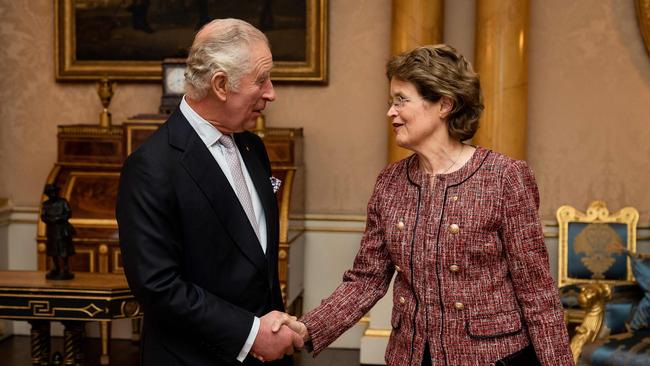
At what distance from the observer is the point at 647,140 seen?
639 centimetres

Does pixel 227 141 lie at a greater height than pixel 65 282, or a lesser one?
greater

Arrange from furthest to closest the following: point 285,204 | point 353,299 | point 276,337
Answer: point 285,204 → point 353,299 → point 276,337

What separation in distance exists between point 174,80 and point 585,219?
10.2 feet

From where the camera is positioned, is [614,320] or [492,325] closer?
[492,325]

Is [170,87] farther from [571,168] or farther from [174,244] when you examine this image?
[174,244]

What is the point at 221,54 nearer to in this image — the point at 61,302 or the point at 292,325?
→ the point at 292,325

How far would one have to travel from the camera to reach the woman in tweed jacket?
2740 mm

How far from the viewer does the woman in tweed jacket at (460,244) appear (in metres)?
2.74

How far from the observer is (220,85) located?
2.74 m

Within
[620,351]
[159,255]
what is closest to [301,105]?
[620,351]

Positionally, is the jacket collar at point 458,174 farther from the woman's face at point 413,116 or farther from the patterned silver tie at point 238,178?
the patterned silver tie at point 238,178

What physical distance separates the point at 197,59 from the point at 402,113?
0.68 metres

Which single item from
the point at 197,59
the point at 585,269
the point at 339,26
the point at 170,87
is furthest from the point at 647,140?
the point at 197,59

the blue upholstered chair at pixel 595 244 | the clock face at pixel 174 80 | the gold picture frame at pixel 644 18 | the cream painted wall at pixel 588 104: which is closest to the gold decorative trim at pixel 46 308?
the clock face at pixel 174 80
